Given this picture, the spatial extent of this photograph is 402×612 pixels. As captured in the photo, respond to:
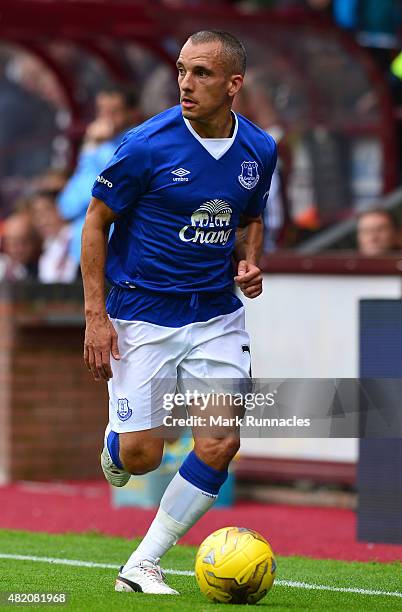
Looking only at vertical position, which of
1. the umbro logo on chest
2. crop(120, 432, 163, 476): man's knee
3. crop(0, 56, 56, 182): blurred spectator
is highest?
crop(0, 56, 56, 182): blurred spectator

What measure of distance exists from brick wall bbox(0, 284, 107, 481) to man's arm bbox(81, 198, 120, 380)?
5.72 m

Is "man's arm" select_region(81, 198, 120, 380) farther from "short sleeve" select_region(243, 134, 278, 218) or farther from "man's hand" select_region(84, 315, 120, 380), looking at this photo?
"short sleeve" select_region(243, 134, 278, 218)

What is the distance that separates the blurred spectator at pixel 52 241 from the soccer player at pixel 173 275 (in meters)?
5.78

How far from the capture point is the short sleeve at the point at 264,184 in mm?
7145

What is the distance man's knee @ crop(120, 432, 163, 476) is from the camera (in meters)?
6.87

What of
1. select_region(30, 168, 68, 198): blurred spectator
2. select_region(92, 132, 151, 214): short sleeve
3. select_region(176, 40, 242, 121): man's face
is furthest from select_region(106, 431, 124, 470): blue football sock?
select_region(30, 168, 68, 198): blurred spectator

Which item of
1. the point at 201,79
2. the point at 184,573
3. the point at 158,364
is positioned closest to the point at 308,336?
the point at 184,573

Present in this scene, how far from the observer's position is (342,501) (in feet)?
36.7

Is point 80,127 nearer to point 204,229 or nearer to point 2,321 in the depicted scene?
point 2,321

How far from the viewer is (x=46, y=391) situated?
41.5 feet

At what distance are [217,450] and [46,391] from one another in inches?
235

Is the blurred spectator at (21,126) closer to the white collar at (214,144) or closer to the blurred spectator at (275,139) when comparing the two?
the blurred spectator at (275,139)

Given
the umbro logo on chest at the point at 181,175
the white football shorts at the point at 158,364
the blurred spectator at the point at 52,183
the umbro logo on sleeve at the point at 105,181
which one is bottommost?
the white football shorts at the point at 158,364

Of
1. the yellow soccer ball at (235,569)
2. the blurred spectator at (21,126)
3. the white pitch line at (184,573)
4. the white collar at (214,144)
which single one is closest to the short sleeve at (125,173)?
the white collar at (214,144)
